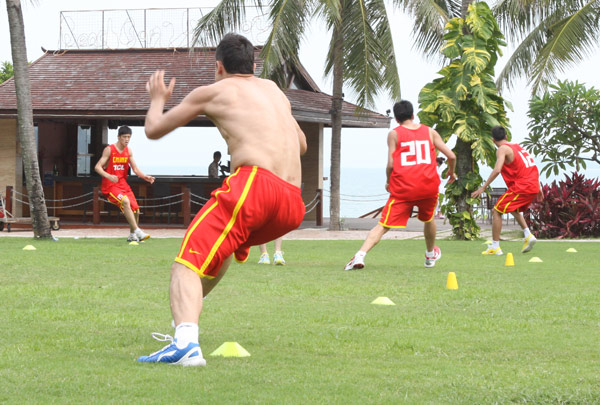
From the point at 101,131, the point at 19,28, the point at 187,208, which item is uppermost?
the point at 19,28

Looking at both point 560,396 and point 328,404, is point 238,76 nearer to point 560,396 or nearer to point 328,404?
point 328,404

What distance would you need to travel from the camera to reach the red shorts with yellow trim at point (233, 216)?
196 inches

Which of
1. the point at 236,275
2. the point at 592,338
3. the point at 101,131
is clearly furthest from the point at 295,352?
the point at 101,131

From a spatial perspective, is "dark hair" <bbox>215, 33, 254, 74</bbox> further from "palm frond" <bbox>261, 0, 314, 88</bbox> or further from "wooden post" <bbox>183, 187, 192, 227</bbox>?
"wooden post" <bbox>183, 187, 192, 227</bbox>

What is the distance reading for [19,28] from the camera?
58.9 ft

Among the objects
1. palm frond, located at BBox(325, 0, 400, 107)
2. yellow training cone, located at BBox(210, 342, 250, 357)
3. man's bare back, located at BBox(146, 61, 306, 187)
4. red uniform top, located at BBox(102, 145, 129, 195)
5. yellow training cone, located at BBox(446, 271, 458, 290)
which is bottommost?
yellow training cone, located at BBox(446, 271, 458, 290)

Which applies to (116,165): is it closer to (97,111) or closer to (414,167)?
(414,167)

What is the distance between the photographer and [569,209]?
19.7 m

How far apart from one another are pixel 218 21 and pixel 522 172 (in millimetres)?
10766

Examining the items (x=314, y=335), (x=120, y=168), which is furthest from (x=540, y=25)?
Result: (x=314, y=335)

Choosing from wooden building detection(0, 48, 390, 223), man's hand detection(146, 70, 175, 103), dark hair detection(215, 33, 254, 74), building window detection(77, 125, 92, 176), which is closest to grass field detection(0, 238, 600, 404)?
man's hand detection(146, 70, 175, 103)

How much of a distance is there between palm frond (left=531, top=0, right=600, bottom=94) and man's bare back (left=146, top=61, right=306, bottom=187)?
18.3 m

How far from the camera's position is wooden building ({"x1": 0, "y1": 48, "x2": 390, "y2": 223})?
2402cm

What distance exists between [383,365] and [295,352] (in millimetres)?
626
